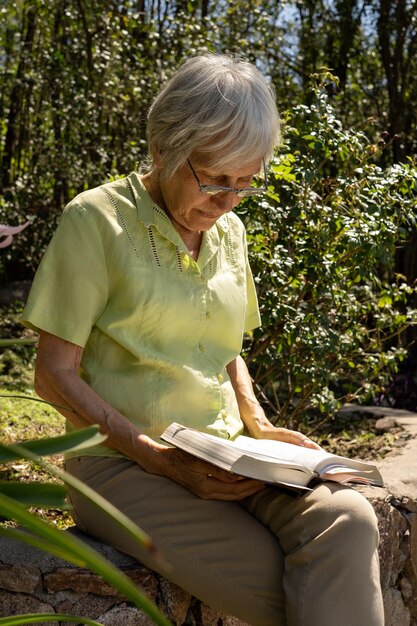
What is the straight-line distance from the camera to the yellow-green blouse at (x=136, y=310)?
231 cm

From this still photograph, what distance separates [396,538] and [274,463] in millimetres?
1075

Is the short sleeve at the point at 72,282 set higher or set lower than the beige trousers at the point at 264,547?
higher

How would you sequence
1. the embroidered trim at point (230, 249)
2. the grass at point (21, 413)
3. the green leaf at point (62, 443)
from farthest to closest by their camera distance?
the grass at point (21, 413) → the embroidered trim at point (230, 249) → the green leaf at point (62, 443)

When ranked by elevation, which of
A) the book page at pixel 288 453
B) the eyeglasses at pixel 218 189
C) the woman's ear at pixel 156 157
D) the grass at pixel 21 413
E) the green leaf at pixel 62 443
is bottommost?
the grass at pixel 21 413

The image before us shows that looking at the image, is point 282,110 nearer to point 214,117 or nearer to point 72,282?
point 214,117

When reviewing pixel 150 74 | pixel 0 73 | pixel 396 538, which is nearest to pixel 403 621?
pixel 396 538

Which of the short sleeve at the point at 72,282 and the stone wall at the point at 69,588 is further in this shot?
the short sleeve at the point at 72,282

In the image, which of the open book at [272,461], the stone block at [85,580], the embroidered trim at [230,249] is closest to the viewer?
the open book at [272,461]

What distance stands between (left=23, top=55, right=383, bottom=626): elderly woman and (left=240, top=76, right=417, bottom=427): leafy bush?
1.14 meters

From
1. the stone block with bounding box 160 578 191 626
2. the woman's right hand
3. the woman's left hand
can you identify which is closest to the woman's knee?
the woman's right hand

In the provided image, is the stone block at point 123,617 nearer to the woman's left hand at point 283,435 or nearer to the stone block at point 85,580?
the stone block at point 85,580

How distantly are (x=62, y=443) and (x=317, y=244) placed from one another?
102 inches

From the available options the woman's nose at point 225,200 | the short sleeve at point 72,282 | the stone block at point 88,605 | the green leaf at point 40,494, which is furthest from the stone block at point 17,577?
the woman's nose at point 225,200

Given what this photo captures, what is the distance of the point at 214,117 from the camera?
235cm
